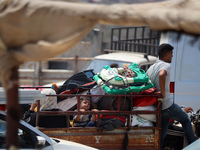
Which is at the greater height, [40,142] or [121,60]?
[121,60]

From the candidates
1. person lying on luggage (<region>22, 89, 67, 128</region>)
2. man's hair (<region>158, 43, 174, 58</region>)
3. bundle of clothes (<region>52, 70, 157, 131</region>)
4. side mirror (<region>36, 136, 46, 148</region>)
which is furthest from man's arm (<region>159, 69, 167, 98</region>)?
A: side mirror (<region>36, 136, 46, 148</region>)

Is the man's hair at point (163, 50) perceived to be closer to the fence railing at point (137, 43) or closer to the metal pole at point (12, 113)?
the metal pole at point (12, 113)

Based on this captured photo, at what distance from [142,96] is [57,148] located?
→ 1514 mm

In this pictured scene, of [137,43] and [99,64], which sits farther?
[137,43]

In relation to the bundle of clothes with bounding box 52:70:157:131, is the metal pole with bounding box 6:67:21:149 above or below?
above

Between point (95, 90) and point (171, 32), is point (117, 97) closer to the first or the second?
point (95, 90)

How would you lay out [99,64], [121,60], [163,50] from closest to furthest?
[163,50]
[121,60]
[99,64]

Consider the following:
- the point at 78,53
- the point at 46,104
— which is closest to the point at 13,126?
the point at 46,104

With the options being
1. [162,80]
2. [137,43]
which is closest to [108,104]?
[162,80]

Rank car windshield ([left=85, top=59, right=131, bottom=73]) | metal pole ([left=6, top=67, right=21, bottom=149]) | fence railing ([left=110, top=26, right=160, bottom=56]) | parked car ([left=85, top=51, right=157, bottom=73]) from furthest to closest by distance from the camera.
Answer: fence railing ([left=110, top=26, right=160, bottom=56]), car windshield ([left=85, top=59, right=131, bottom=73]), parked car ([left=85, top=51, right=157, bottom=73]), metal pole ([left=6, top=67, right=21, bottom=149])

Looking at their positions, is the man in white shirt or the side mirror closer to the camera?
the side mirror

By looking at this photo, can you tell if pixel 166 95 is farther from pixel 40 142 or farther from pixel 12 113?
pixel 12 113

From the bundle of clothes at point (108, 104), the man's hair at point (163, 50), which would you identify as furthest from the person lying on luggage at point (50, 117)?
the man's hair at point (163, 50)

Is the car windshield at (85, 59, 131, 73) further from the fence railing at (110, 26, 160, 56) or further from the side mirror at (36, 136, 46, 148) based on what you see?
the side mirror at (36, 136, 46, 148)
